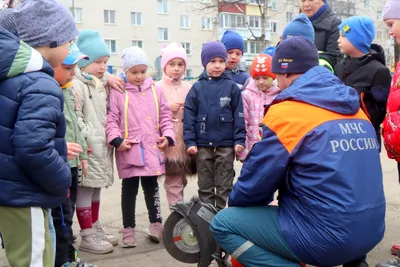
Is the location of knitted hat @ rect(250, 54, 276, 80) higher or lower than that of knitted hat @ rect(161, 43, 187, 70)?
lower

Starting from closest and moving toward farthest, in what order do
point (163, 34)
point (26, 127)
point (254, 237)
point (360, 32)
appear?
point (26, 127)
point (254, 237)
point (360, 32)
point (163, 34)

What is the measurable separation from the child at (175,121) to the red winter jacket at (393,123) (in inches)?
69.3

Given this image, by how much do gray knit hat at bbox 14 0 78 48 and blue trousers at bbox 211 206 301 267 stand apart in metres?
1.42

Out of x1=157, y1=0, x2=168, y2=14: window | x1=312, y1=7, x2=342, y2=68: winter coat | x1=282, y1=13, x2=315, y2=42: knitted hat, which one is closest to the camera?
x1=282, y1=13, x2=315, y2=42: knitted hat

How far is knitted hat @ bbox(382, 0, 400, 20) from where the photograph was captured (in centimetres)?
406

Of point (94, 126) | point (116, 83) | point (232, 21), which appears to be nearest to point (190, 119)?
point (116, 83)

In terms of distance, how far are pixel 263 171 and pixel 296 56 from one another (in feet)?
2.44

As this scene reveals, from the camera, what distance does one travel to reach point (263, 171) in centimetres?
277

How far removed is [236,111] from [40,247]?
2373 millimetres

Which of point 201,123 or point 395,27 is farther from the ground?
point 395,27

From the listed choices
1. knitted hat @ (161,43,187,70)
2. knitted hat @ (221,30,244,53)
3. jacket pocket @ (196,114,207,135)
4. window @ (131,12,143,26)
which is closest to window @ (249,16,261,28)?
window @ (131,12,143,26)

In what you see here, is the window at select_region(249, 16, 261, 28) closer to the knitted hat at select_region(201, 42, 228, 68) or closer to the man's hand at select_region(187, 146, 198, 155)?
the knitted hat at select_region(201, 42, 228, 68)

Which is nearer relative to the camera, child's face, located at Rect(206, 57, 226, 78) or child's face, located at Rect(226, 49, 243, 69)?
child's face, located at Rect(206, 57, 226, 78)

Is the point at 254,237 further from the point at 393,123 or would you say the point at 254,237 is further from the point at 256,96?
the point at 256,96
